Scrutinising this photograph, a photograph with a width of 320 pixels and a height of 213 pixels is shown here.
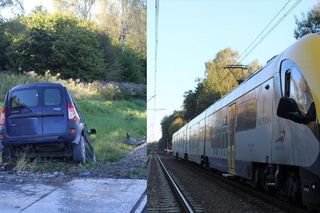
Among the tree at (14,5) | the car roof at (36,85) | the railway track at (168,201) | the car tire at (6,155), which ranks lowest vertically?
the railway track at (168,201)

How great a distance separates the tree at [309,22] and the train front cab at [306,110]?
5017 millimetres

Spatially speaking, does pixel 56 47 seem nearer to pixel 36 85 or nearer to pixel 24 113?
pixel 36 85

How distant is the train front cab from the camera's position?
6.50 metres

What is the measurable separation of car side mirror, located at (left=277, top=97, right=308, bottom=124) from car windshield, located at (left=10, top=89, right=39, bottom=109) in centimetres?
288

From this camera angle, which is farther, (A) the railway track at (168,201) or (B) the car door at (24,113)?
(A) the railway track at (168,201)

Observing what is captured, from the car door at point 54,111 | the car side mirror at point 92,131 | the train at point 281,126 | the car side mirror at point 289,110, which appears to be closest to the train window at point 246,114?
the train at point 281,126

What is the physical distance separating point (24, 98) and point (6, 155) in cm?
73

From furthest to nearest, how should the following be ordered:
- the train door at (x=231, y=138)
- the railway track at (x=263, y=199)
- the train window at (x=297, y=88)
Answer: the train door at (x=231, y=138) < the railway track at (x=263, y=199) < the train window at (x=297, y=88)

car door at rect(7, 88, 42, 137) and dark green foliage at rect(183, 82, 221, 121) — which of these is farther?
dark green foliage at rect(183, 82, 221, 121)

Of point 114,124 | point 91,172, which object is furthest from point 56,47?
point 91,172

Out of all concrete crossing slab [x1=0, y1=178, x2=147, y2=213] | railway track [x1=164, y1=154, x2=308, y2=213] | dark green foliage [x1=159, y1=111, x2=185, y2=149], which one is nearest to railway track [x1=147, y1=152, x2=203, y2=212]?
railway track [x1=164, y1=154, x2=308, y2=213]

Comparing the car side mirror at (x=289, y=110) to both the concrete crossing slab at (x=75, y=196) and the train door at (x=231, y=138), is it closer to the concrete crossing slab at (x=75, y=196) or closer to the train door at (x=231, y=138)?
the concrete crossing slab at (x=75, y=196)

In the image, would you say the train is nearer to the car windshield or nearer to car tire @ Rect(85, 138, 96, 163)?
car tire @ Rect(85, 138, 96, 163)

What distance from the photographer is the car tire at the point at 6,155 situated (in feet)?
21.0
